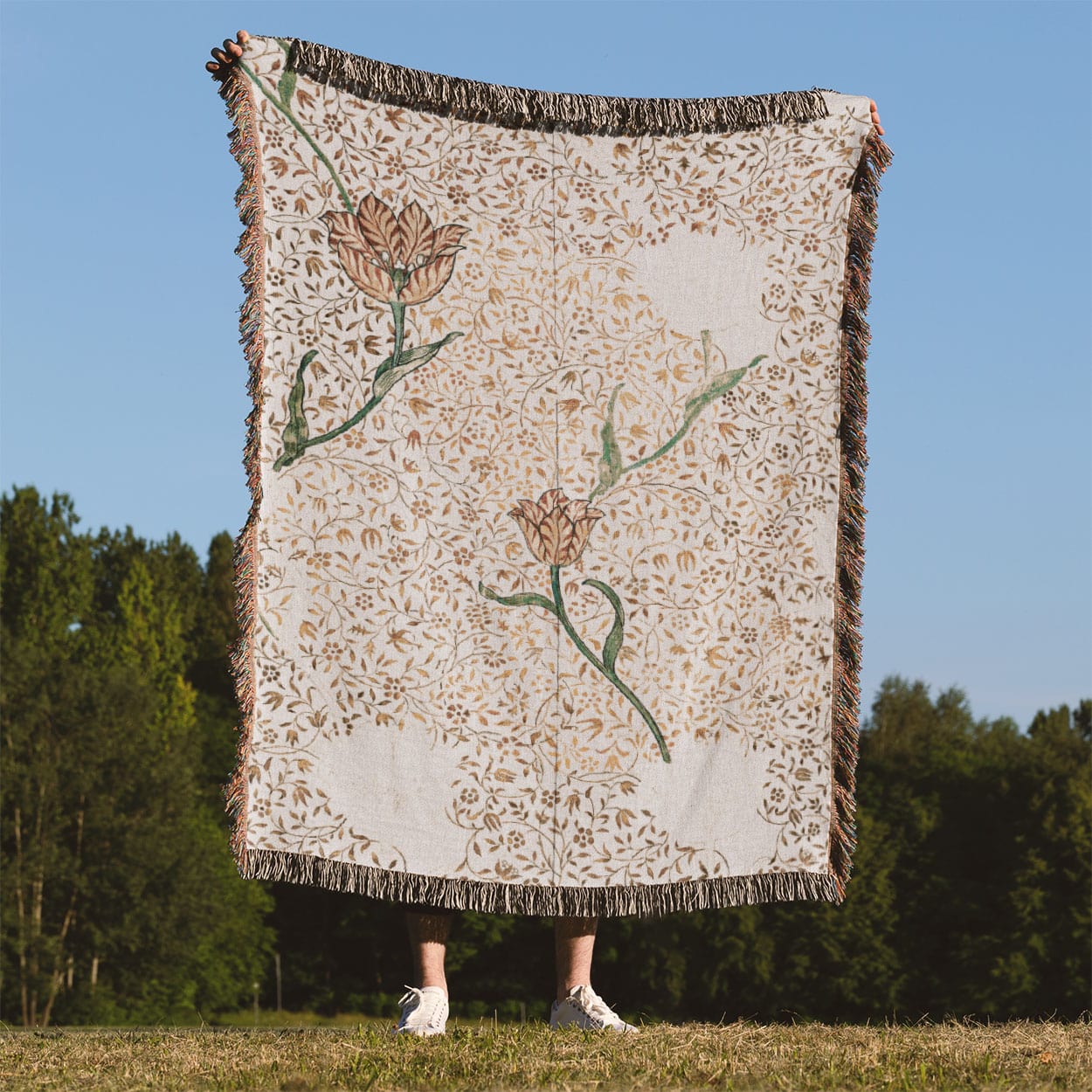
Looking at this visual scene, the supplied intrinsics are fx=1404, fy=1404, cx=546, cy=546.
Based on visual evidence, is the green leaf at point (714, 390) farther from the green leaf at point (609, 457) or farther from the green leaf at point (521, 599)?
the green leaf at point (521, 599)

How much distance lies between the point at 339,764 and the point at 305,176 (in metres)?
1.92

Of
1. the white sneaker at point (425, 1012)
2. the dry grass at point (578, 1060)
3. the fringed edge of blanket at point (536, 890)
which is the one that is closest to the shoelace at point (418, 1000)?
the white sneaker at point (425, 1012)

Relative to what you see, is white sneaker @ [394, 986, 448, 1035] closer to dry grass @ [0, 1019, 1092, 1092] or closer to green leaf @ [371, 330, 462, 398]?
dry grass @ [0, 1019, 1092, 1092]

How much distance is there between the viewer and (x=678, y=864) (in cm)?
458

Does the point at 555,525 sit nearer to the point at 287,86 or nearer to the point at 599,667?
the point at 599,667

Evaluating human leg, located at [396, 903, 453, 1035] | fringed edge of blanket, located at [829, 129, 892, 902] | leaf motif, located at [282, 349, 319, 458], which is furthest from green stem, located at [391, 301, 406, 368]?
human leg, located at [396, 903, 453, 1035]

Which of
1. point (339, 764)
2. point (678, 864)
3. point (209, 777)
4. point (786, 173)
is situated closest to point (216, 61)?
point (786, 173)

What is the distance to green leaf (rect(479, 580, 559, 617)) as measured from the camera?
4609 mm

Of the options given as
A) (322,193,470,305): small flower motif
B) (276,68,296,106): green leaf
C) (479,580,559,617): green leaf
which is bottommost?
(479,580,559,617): green leaf

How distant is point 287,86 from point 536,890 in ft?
9.04

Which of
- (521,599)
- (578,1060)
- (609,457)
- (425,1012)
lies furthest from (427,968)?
(609,457)

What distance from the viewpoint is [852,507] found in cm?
486

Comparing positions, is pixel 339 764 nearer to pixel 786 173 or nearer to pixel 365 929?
pixel 786 173

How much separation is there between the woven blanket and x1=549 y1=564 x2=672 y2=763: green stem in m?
0.01
